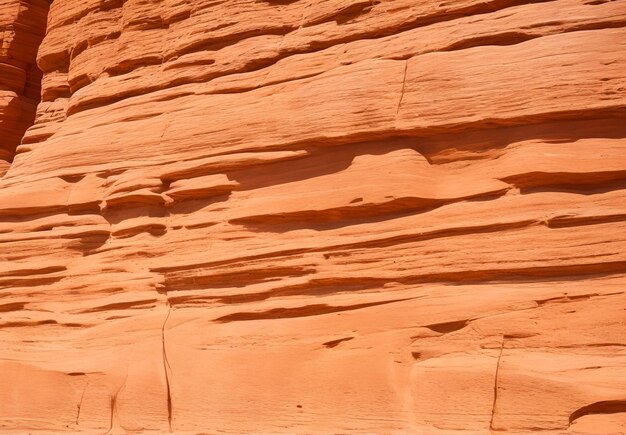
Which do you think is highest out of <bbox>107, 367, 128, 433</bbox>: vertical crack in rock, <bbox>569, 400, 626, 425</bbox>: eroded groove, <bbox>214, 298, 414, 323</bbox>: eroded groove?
<bbox>569, 400, 626, 425</bbox>: eroded groove

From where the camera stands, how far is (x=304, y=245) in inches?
239

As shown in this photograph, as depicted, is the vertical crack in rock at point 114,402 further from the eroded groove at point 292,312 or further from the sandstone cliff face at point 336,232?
the eroded groove at point 292,312

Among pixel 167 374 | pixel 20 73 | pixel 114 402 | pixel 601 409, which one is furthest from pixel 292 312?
pixel 20 73

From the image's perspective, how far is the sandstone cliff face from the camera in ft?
16.9

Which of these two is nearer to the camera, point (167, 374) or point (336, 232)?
point (336, 232)

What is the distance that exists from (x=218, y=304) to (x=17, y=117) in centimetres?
540

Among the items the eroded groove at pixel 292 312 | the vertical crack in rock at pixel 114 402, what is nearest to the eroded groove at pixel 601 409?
the eroded groove at pixel 292 312

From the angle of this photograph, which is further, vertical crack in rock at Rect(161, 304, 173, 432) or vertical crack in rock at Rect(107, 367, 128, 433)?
vertical crack in rock at Rect(107, 367, 128, 433)

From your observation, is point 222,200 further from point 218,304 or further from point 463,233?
point 463,233

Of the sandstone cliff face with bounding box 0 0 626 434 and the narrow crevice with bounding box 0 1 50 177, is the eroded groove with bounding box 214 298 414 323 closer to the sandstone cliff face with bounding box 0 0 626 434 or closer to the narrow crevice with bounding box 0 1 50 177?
the sandstone cliff face with bounding box 0 0 626 434

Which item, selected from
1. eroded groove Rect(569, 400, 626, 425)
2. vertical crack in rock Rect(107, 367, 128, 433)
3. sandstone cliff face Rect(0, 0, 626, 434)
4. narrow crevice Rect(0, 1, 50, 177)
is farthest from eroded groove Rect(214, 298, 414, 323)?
narrow crevice Rect(0, 1, 50, 177)

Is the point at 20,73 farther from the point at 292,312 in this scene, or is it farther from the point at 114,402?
the point at 292,312

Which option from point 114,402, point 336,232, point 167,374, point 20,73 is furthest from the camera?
point 20,73

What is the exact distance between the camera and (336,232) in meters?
6.03
